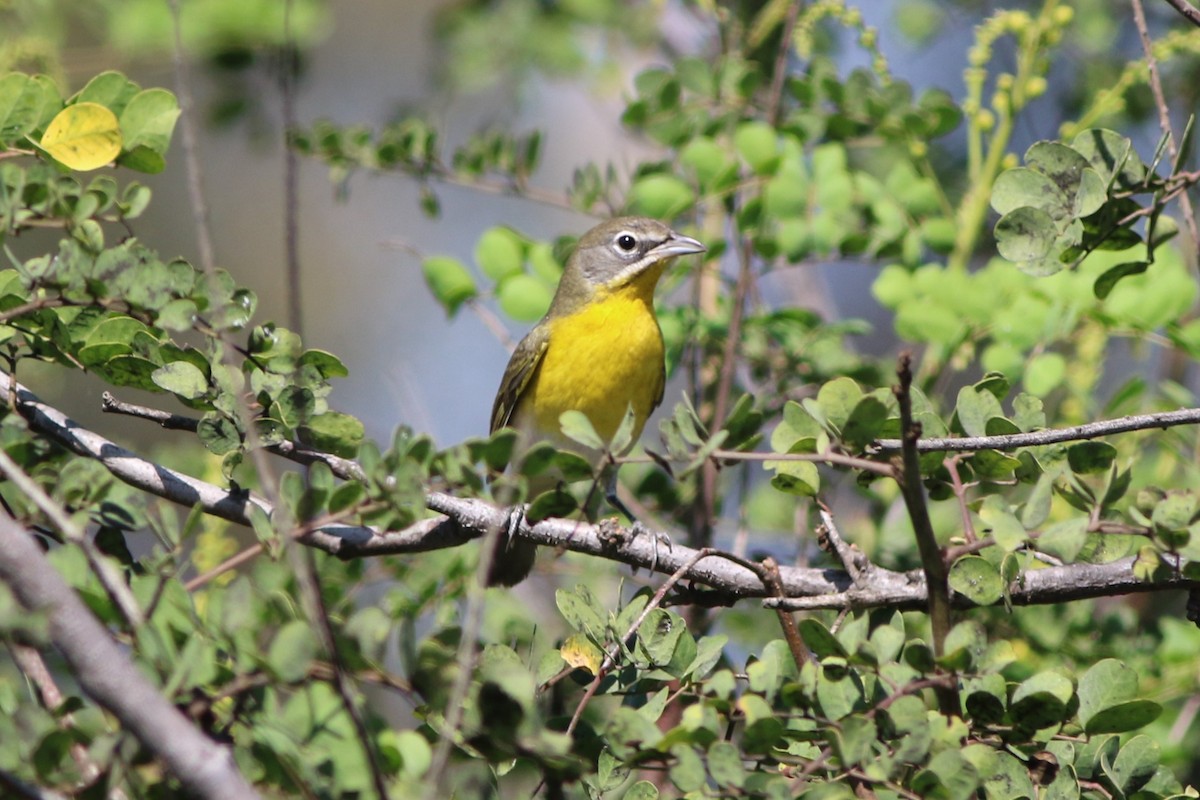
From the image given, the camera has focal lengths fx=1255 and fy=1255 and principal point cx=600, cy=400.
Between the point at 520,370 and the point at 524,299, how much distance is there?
0.89 m

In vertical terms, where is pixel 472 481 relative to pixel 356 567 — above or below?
above

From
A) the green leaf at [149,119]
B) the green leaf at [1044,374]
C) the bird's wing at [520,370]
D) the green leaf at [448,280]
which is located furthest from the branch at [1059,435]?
the bird's wing at [520,370]

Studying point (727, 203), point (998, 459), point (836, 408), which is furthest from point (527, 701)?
point (727, 203)

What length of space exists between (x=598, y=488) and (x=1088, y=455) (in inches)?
40.3

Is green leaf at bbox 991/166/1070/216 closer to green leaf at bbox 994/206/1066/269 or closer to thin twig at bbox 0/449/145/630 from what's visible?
green leaf at bbox 994/206/1066/269

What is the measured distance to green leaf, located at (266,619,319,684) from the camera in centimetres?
184

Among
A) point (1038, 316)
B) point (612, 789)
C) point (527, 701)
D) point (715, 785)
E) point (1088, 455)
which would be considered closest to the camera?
point (527, 701)

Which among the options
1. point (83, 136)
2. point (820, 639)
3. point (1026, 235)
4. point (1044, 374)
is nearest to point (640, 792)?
point (820, 639)

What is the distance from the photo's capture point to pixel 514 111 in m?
7.46

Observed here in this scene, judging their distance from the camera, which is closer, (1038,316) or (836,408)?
(836,408)

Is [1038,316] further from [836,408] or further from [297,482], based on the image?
[297,482]

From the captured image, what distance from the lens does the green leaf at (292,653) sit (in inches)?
72.3

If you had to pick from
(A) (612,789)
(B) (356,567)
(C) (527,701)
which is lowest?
(B) (356,567)

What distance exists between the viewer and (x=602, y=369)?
17.3 ft
